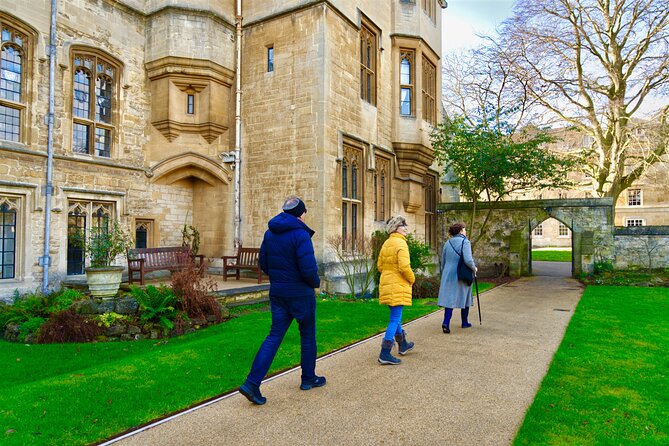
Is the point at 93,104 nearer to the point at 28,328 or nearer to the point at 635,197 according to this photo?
the point at 28,328

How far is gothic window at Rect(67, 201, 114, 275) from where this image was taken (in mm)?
10820

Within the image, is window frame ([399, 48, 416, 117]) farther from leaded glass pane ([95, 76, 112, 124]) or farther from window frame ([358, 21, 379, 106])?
leaded glass pane ([95, 76, 112, 124])

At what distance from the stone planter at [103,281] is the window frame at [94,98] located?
4.53 meters

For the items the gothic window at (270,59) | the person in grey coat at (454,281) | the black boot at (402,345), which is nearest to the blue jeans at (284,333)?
the black boot at (402,345)

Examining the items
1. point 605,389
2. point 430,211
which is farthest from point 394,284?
point 430,211

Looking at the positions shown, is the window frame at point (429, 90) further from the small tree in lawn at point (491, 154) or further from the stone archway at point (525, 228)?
the stone archway at point (525, 228)

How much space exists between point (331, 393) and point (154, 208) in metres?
9.86

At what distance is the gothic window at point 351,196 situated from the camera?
13117mm

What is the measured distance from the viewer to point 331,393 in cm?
445

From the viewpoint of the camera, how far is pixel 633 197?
148 ft

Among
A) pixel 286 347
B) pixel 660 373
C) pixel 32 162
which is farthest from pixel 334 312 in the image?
pixel 32 162

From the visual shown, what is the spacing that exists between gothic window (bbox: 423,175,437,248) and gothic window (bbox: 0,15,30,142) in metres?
14.1

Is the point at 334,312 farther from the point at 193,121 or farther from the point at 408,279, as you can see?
the point at 193,121

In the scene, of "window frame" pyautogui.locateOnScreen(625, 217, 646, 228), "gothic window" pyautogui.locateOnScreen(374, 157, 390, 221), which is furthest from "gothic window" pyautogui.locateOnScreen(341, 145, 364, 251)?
"window frame" pyautogui.locateOnScreen(625, 217, 646, 228)
